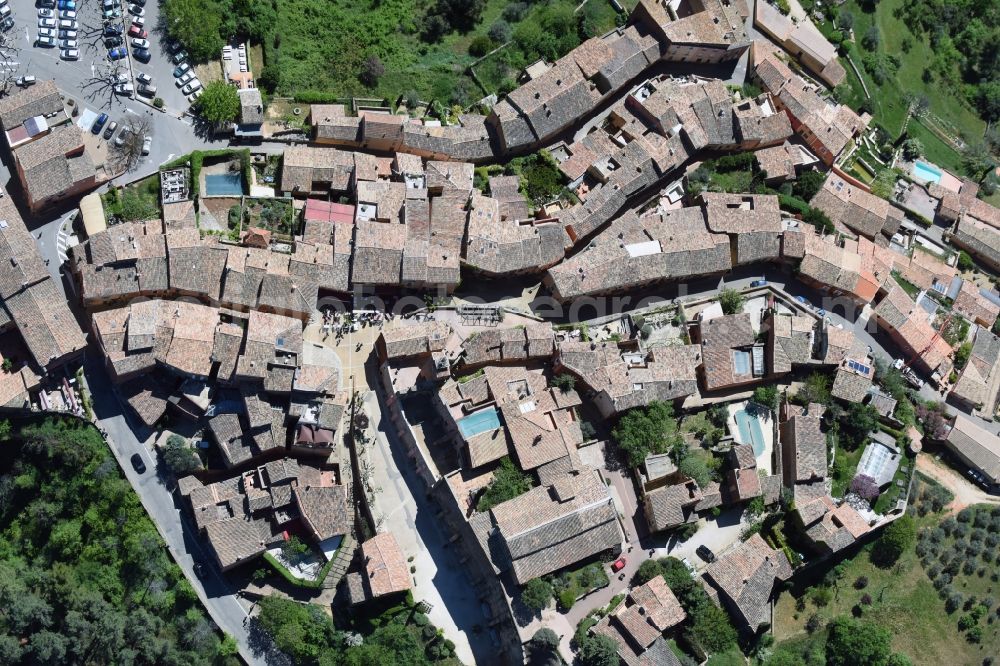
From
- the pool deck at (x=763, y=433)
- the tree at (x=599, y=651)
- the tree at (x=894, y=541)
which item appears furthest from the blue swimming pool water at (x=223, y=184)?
the tree at (x=894, y=541)

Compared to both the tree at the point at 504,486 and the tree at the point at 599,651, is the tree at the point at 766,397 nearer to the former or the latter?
the tree at the point at 504,486

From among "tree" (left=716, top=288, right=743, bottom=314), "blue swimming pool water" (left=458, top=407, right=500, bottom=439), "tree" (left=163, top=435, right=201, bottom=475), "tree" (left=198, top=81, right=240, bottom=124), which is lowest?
"tree" (left=163, top=435, right=201, bottom=475)

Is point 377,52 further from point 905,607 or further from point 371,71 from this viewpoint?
point 905,607

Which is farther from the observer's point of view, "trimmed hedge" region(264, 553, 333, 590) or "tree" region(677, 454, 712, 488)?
"tree" region(677, 454, 712, 488)

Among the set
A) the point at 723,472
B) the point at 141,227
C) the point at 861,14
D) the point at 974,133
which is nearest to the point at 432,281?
the point at 141,227

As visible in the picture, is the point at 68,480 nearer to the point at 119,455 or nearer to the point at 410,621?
the point at 119,455

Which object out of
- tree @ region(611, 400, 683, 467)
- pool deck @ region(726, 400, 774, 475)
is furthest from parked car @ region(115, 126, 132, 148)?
pool deck @ region(726, 400, 774, 475)

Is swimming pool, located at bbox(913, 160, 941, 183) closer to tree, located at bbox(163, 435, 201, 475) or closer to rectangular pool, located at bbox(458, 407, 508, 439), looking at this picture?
rectangular pool, located at bbox(458, 407, 508, 439)
